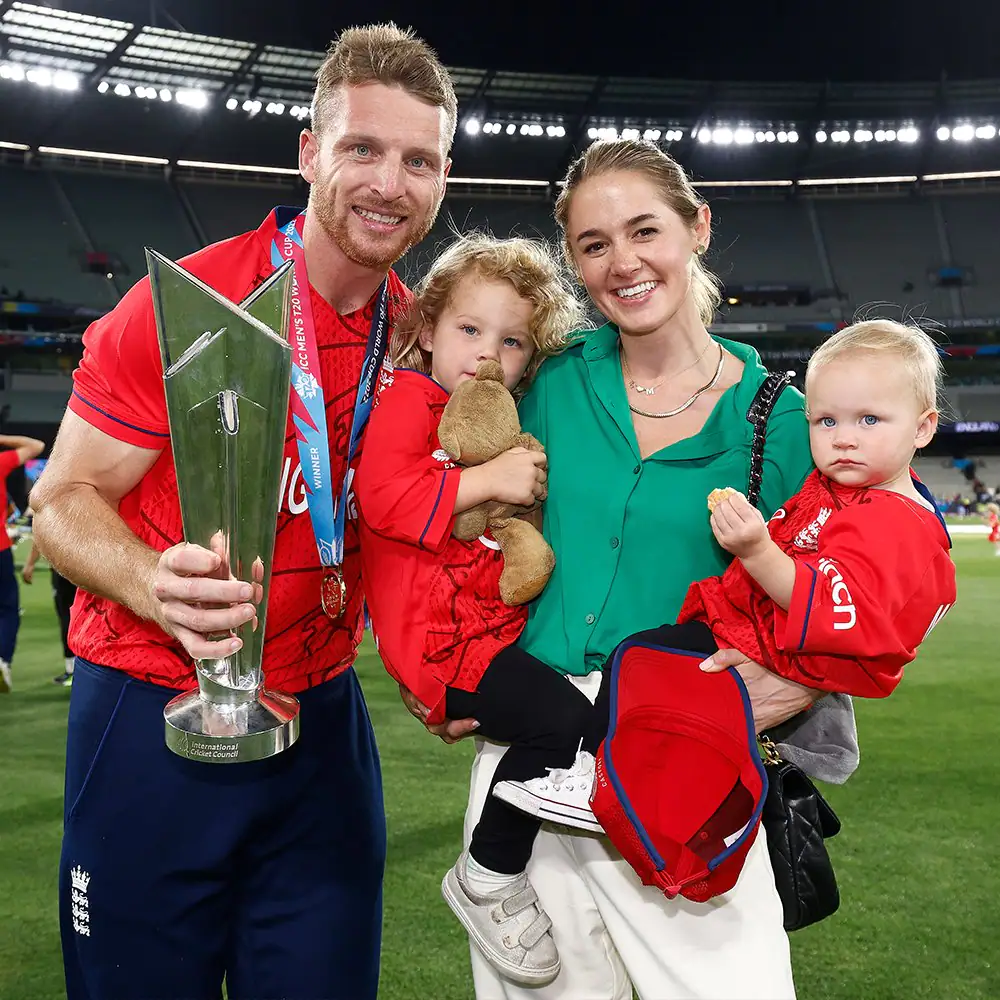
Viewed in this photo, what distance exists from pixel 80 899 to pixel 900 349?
6.29ft

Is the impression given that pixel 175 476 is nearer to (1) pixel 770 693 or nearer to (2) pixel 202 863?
(2) pixel 202 863

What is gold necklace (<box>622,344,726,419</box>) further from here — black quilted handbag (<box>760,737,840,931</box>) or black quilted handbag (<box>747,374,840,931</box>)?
black quilted handbag (<box>760,737,840,931</box>)

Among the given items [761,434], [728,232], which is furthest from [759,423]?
[728,232]

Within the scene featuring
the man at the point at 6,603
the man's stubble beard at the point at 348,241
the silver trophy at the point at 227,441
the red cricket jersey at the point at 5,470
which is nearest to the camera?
the silver trophy at the point at 227,441

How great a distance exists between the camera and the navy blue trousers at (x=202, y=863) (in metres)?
1.97

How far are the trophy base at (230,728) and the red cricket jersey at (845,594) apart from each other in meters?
0.77

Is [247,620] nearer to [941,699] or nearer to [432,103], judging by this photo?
[432,103]

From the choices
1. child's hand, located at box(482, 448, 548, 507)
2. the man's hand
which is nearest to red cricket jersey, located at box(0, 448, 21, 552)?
child's hand, located at box(482, 448, 548, 507)

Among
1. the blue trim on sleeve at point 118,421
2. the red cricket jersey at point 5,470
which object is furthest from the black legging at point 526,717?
the red cricket jersey at point 5,470

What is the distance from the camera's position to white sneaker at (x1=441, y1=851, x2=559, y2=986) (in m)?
1.80

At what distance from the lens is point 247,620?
135cm

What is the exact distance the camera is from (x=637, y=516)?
1824 millimetres

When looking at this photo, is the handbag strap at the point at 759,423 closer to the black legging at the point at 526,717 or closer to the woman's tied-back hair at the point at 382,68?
the black legging at the point at 526,717

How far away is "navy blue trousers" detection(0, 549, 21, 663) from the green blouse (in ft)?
20.1
